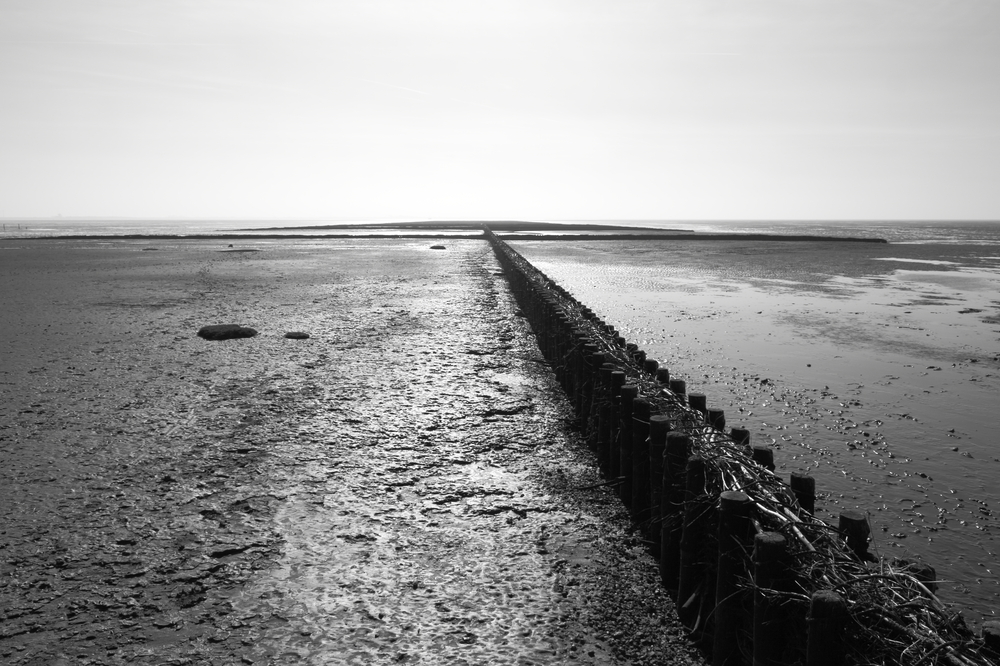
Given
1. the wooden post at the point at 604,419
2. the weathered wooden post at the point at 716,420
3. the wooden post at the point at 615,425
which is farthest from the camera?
the wooden post at the point at 604,419

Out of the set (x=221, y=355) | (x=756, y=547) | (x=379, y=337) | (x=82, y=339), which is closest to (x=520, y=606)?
(x=756, y=547)

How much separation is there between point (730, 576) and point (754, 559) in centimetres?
57

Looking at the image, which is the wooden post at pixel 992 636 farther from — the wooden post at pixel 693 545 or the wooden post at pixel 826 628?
the wooden post at pixel 693 545

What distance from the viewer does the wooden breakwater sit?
9.58 feet

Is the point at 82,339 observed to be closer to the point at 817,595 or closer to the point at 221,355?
the point at 221,355

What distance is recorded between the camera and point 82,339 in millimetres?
14508

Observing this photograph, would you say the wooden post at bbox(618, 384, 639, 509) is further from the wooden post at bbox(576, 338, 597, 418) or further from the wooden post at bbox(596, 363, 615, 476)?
the wooden post at bbox(576, 338, 597, 418)

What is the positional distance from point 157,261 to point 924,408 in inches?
1628

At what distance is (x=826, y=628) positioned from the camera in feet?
9.71

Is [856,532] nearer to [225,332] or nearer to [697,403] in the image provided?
[697,403]

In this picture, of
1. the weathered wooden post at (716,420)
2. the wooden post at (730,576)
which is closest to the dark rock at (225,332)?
the weathered wooden post at (716,420)

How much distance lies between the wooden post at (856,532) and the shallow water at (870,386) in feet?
7.52

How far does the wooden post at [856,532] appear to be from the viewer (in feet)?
11.3

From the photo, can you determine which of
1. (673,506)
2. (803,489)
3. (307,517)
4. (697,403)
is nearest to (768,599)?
(803,489)
